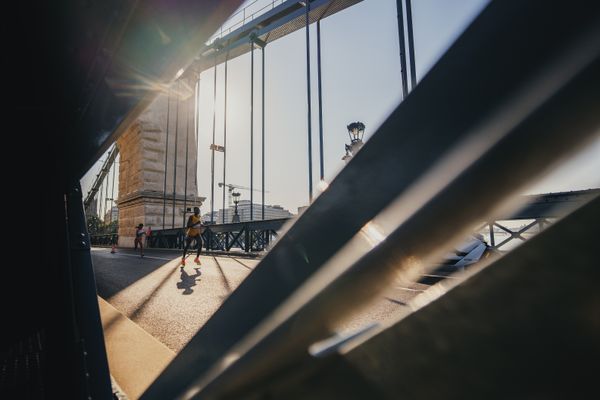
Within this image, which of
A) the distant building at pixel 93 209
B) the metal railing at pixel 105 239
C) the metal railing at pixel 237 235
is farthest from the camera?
the distant building at pixel 93 209

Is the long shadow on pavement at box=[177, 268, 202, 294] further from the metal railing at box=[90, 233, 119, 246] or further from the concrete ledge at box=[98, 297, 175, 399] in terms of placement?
the metal railing at box=[90, 233, 119, 246]

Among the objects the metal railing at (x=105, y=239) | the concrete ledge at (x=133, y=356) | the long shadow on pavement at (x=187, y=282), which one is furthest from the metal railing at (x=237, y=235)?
the metal railing at (x=105, y=239)

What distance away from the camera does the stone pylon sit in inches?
554

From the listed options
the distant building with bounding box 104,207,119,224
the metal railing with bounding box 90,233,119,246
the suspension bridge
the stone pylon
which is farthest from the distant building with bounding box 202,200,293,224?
the suspension bridge

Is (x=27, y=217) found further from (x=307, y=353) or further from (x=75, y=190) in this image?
(x=307, y=353)

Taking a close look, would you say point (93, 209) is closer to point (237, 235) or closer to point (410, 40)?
point (237, 235)

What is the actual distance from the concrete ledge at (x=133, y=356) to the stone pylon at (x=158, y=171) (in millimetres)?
12333

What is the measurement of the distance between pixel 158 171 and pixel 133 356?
564 inches

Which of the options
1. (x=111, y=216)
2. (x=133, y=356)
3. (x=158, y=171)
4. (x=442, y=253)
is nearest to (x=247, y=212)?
(x=111, y=216)

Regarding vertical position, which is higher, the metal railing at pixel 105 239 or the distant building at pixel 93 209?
the distant building at pixel 93 209

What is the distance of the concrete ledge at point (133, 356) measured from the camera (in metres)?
1.54

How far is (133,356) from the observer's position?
6.08 feet

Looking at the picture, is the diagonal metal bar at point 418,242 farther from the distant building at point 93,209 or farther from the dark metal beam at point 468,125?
the distant building at point 93,209

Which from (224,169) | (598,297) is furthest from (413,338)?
(224,169)
